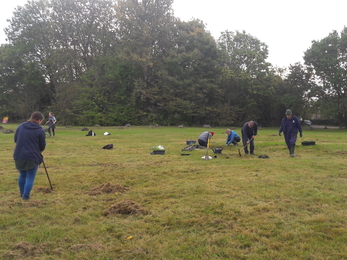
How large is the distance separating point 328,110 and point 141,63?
1015 inches

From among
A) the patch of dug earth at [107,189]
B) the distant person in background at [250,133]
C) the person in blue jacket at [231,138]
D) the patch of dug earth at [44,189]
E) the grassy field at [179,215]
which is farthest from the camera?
the person in blue jacket at [231,138]

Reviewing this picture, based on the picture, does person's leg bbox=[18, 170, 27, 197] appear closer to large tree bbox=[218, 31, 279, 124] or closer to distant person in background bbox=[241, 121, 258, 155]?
distant person in background bbox=[241, 121, 258, 155]

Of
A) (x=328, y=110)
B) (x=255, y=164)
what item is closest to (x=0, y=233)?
(x=255, y=164)

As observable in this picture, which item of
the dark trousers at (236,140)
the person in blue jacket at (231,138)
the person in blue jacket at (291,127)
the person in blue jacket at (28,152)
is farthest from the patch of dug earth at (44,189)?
the dark trousers at (236,140)

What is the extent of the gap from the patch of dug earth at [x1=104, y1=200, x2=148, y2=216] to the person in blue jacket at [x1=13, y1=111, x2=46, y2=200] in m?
2.00

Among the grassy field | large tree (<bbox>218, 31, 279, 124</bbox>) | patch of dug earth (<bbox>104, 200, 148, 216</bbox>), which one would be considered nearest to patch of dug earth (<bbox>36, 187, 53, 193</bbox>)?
the grassy field

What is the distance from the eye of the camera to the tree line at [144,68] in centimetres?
4194

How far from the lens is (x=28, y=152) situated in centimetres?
592

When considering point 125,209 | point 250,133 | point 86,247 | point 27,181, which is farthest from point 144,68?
point 86,247

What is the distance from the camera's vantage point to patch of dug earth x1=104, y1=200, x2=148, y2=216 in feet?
17.1

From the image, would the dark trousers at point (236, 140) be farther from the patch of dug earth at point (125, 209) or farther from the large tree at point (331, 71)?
the large tree at point (331, 71)

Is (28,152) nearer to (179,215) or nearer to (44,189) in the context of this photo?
(44,189)

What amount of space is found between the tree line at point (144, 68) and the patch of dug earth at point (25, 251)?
3768cm

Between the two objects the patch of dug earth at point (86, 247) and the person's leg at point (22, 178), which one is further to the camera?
the person's leg at point (22, 178)
